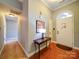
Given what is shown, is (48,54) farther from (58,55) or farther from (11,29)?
(11,29)

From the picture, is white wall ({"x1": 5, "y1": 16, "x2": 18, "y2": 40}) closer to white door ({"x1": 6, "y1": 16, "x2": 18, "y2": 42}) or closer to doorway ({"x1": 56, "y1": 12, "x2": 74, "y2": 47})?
white door ({"x1": 6, "y1": 16, "x2": 18, "y2": 42})

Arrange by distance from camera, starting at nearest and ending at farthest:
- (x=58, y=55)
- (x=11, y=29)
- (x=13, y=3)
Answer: (x=58, y=55) < (x=13, y=3) < (x=11, y=29)

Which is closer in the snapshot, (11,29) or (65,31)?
(65,31)

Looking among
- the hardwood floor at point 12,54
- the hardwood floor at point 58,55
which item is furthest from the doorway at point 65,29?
the hardwood floor at point 12,54

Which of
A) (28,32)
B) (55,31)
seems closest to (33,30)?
(28,32)

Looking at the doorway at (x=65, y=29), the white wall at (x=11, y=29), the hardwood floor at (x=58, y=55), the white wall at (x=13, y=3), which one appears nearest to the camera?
the hardwood floor at (x=58, y=55)

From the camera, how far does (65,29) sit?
5.32m

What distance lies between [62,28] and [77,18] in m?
1.40

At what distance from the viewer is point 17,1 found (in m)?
4.17

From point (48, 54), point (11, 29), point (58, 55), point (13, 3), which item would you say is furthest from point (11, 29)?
point (58, 55)

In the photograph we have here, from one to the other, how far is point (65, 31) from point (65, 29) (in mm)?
154

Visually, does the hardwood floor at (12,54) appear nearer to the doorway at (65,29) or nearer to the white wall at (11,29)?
the doorway at (65,29)

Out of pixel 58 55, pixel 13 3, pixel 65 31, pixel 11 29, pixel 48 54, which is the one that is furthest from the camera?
pixel 11 29

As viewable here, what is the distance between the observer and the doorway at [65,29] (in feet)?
16.0
